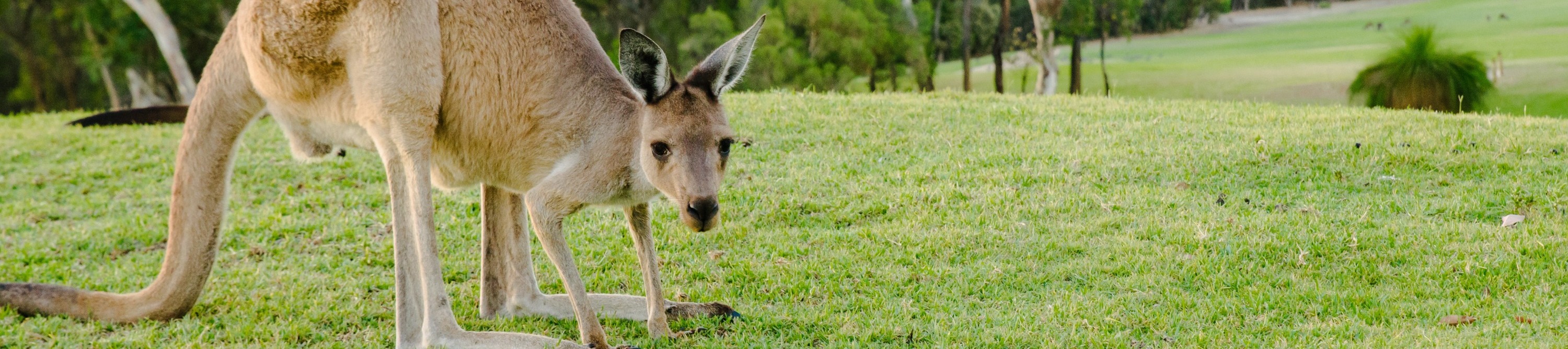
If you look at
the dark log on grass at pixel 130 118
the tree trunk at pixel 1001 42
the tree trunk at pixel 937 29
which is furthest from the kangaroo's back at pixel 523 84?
the tree trunk at pixel 937 29

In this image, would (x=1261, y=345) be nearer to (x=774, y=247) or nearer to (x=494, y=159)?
(x=774, y=247)

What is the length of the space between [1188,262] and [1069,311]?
0.85 meters

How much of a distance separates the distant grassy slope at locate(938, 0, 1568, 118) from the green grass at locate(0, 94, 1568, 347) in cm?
350

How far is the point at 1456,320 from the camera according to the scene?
13.5 feet

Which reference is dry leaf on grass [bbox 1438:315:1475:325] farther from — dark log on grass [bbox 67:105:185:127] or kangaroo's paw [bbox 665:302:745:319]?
dark log on grass [bbox 67:105:185:127]

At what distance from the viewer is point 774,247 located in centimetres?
554

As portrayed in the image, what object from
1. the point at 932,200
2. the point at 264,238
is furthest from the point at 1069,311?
the point at 264,238

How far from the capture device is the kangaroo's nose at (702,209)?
10.5 feet

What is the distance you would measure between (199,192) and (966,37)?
86.0 ft

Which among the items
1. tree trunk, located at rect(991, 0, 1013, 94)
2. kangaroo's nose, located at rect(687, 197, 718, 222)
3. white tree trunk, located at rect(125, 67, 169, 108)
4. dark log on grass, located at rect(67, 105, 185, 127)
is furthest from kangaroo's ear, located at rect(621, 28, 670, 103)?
white tree trunk, located at rect(125, 67, 169, 108)

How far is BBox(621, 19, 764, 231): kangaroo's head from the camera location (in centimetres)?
322

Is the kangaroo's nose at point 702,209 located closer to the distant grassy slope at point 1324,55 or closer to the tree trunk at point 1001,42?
the distant grassy slope at point 1324,55

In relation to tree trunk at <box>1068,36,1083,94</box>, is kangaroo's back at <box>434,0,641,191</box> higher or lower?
higher

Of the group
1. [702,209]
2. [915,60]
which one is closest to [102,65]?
[915,60]
